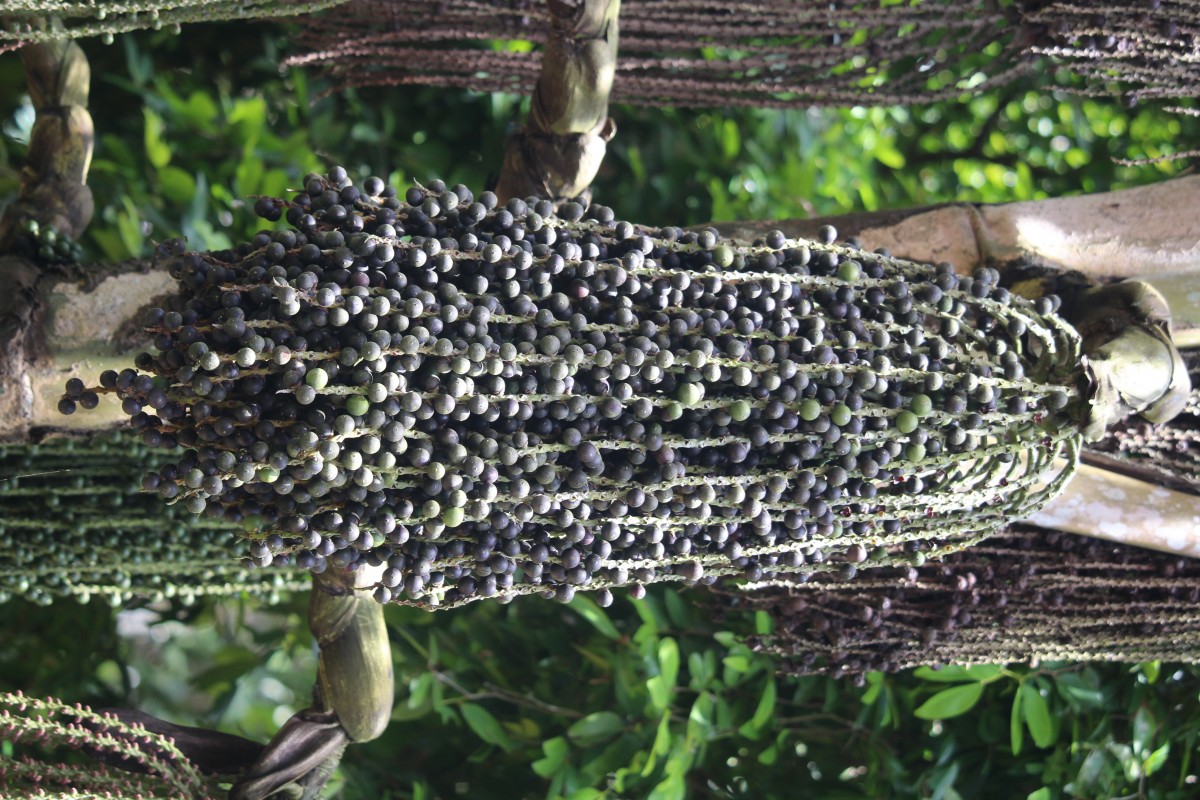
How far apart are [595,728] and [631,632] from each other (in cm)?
24

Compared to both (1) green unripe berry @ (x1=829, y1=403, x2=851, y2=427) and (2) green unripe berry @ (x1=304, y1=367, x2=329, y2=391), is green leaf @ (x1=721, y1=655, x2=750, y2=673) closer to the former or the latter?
(1) green unripe berry @ (x1=829, y1=403, x2=851, y2=427)

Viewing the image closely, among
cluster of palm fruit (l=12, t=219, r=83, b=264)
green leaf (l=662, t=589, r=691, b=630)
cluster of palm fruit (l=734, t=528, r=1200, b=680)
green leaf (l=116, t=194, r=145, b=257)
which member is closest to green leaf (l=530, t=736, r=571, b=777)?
green leaf (l=662, t=589, r=691, b=630)

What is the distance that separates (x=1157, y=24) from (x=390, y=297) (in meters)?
0.97

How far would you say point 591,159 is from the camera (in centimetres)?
110

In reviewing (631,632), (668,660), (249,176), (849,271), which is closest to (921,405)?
(849,271)

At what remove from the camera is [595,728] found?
143 centimetres

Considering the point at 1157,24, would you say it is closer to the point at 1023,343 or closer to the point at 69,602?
the point at 1023,343

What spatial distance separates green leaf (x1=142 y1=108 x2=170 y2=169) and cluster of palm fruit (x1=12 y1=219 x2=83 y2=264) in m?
0.60

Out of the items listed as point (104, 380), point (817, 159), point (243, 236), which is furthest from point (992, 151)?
point (104, 380)

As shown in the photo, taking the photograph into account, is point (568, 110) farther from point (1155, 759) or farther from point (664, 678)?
point (1155, 759)

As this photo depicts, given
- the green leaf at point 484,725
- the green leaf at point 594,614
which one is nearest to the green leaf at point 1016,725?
the green leaf at point 594,614

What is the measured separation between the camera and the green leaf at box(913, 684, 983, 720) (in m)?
1.41

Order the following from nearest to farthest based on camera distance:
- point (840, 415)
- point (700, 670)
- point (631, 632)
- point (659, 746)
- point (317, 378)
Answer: point (317, 378), point (840, 415), point (659, 746), point (700, 670), point (631, 632)

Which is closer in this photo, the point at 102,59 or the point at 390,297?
the point at 390,297
